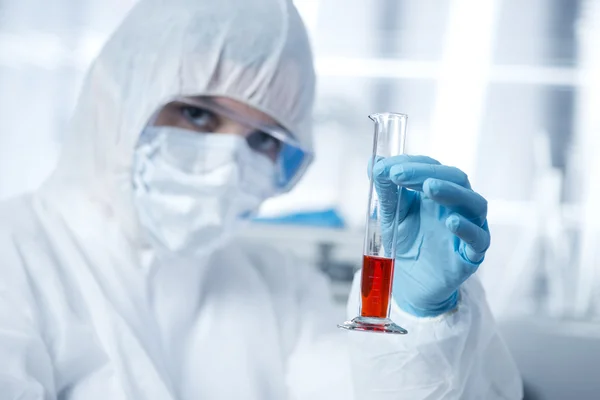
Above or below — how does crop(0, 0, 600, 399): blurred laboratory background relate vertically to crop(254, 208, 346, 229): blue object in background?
above

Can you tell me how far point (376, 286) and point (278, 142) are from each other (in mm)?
624

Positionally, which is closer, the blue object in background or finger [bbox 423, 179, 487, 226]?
finger [bbox 423, 179, 487, 226]

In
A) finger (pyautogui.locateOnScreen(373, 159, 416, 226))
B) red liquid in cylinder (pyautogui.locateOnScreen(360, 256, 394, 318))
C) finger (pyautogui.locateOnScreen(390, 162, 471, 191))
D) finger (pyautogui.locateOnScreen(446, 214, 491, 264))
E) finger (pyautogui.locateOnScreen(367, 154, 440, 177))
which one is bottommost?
red liquid in cylinder (pyautogui.locateOnScreen(360, 256, 394, 318))

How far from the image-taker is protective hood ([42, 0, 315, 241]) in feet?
4.20

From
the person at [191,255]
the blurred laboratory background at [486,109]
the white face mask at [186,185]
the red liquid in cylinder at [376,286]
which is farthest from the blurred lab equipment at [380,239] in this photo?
the blurred laboratory background at [486,109]

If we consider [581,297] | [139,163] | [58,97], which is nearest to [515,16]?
[581,297]

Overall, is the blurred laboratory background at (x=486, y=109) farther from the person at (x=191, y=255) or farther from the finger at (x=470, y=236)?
the finger at (x=470, y=236)

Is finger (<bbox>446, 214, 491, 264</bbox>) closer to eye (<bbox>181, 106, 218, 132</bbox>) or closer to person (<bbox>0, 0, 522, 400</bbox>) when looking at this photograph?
person (<bbox>0, 0, 522, 400</bbox>)

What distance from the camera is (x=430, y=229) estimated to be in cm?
100

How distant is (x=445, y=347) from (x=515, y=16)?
86.5 inches

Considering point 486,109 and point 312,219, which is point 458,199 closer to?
point 312,219

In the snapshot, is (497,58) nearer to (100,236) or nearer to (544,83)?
(544,83)

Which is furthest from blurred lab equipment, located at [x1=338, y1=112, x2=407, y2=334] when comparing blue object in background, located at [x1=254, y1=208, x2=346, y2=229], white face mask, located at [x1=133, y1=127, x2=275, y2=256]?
blue object in background, located at [x1=254, y1=208, x2=346, y2=229]

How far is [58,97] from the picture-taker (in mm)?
2990
